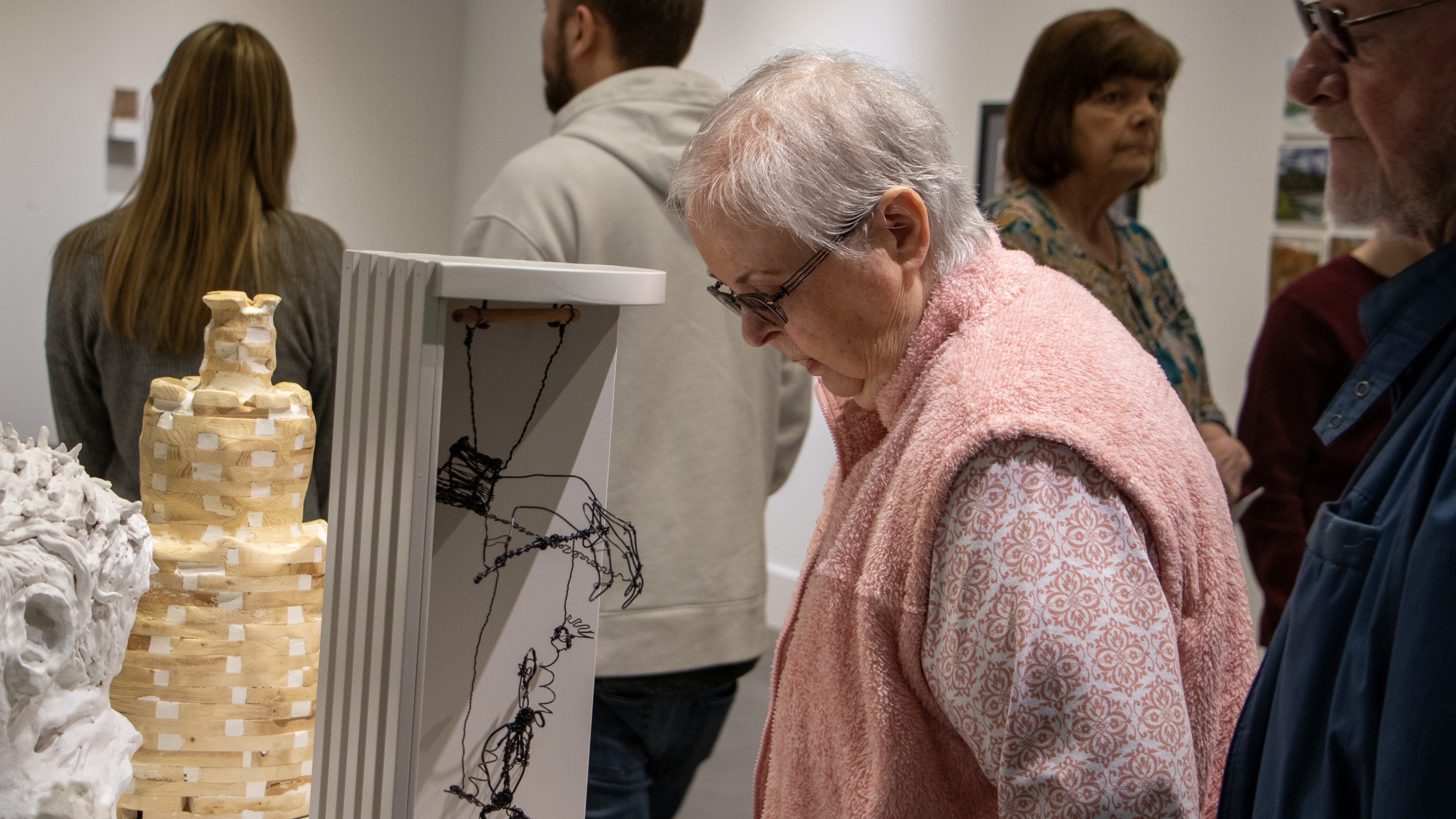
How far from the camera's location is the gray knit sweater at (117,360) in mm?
1350

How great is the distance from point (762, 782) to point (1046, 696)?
435 millimetres

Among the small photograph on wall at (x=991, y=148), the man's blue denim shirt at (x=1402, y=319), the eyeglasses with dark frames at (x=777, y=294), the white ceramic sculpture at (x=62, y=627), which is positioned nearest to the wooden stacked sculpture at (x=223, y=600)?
the white ceramic sculpture at (x=62, y=627)

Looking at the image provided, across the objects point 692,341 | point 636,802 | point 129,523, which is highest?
point 692,341

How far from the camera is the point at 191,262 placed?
142 cm

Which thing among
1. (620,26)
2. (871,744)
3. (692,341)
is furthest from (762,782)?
(620,26)

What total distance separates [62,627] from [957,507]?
58 cm

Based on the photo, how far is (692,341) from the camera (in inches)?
63.0

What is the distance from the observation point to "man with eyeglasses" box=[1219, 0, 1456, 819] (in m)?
0.73

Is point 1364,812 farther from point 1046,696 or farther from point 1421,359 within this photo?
point 1421,359

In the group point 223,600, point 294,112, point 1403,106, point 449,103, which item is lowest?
point 223,600

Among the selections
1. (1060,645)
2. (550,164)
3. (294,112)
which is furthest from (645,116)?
(294,112)

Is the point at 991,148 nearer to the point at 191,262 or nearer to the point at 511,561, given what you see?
the point at 191,262

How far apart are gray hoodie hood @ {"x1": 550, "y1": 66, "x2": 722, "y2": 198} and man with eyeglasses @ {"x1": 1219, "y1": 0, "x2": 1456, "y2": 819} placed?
0.86 metres

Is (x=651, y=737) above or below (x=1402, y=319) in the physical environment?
below
